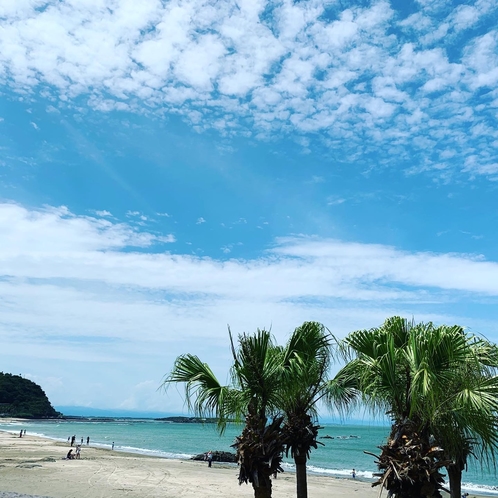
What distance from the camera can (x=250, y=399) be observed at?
994cm

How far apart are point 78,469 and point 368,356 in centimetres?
2471

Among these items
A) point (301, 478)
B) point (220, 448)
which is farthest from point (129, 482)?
point (220, 448)

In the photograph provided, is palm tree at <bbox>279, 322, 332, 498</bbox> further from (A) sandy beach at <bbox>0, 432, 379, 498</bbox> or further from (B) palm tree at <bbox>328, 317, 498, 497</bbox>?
(A) sandy beach at <bbox>0, 432, 379, 498</bbox>

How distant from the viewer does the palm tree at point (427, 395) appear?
7.76 meters

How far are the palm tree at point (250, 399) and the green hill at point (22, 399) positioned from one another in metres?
145

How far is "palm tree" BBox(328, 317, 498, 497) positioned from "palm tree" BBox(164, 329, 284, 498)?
6.19 feet

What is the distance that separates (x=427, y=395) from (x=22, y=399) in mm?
161876

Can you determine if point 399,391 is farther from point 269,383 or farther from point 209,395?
point 209,395

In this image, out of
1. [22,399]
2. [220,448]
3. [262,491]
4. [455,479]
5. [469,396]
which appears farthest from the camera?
[22,399]

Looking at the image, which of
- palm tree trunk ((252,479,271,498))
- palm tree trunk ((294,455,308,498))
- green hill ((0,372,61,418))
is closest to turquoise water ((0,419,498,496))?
palm tree trunk ((252,479,271,498))

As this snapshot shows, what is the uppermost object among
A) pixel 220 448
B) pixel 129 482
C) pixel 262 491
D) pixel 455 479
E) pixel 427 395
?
pixel 427 395

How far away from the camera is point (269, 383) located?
9836 mm

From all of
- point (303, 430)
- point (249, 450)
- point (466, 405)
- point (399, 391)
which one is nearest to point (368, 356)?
point (399, 391)

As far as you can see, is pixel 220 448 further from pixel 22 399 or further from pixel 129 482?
pixel 22 399
